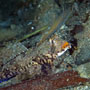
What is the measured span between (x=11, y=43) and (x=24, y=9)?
6.59 feet

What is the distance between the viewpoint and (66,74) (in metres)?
1.75

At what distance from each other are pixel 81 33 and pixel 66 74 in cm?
129

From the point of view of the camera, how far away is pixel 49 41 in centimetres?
242

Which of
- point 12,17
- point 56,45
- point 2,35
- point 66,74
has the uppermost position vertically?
point 12,17

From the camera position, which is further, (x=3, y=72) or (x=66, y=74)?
(x=3, y=72)

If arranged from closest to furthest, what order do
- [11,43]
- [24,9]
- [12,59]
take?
[12,59]
[11,43]
[24,9]

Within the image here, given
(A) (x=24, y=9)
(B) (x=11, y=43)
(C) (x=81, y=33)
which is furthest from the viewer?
(A) (x=24, y=9)

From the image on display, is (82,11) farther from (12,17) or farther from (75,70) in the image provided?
(12,17)

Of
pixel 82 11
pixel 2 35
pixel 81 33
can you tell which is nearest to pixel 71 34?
pixel 81 33

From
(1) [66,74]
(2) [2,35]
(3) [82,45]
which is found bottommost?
(1) [66,74]

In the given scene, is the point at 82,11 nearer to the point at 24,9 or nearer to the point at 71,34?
the point at 71,34

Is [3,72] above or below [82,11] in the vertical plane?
below

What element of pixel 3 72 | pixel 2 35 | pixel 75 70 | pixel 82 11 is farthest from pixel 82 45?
pixel 2 35

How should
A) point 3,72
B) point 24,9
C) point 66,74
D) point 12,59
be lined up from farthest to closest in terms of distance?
point 24,9 → point 12,59 → point 3,72 → point 66,74
